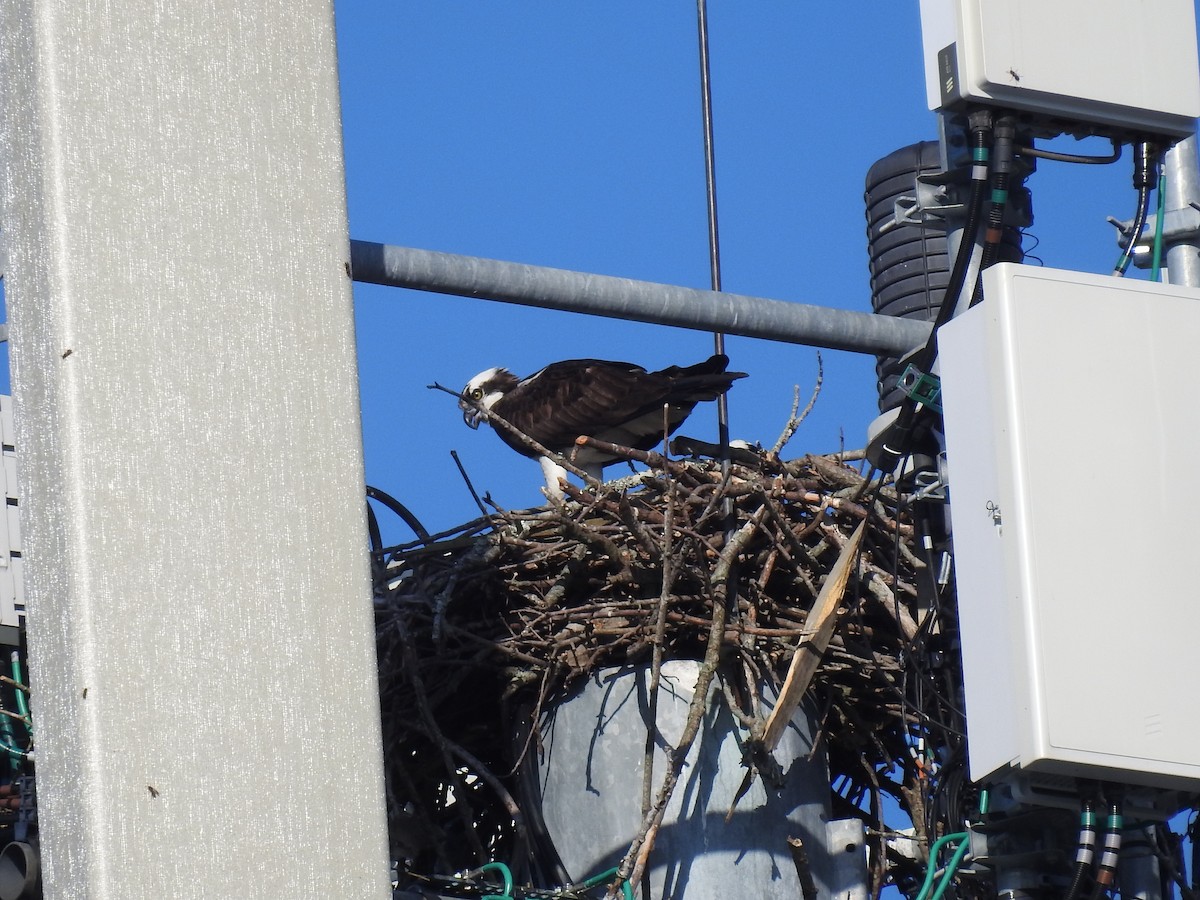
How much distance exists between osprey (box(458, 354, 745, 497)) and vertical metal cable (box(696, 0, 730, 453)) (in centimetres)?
251

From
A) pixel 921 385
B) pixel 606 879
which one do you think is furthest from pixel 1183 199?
pixel 606 879

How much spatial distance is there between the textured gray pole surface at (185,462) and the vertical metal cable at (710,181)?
178 cm

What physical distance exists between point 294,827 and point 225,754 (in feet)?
0.60

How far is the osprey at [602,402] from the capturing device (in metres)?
8.52

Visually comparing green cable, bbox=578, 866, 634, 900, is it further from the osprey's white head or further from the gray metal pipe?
the osprey's white head

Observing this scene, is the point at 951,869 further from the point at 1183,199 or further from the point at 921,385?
the point at 1183,199

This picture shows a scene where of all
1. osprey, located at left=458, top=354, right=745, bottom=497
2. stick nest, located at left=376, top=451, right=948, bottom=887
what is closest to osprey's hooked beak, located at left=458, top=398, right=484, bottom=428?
osprey, located at left=458, top=354, right=745, bottom=497

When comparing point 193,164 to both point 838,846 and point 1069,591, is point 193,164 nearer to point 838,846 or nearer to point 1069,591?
point 1069,591

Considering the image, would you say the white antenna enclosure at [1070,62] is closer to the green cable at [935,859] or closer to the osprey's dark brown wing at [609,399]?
the green cable at [935,859]

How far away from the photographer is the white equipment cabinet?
3725 millimetres

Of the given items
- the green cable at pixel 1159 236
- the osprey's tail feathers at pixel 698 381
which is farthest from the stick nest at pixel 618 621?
the osprey's tail feathers at pixel 698 381

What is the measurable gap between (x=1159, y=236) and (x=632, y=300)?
1.29 metres

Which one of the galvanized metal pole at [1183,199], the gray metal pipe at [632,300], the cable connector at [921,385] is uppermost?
the galvanized metal pole at [1183,199]

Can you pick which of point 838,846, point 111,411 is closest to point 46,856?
point 111,411
